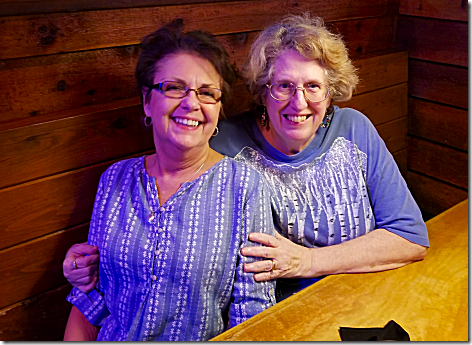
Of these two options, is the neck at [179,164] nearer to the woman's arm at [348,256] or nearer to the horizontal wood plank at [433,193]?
the woman's arm at [348,256]

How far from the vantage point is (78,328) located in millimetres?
1526

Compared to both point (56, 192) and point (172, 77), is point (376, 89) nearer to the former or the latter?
point (172, 77)

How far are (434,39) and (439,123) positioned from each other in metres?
0.40

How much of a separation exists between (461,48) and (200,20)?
4.04 ft

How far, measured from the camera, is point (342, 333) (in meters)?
1.21

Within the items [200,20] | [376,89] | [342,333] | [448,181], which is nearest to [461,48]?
[376,89]

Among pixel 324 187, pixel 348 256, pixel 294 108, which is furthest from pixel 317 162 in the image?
pixel 348 256

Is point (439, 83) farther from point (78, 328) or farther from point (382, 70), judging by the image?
point (78, 328)

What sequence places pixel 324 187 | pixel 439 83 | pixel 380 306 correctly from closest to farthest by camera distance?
1. pixel 380 306
2. pixel 324 187
3. pixel 439 83

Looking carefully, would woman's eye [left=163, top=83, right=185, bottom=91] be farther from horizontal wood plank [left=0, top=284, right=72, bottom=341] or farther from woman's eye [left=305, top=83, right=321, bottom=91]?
horizontal wood plank [left=0, top=284, right=72, bottom=341]

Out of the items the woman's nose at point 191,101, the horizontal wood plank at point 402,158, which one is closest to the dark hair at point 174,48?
the woman's nose at point 191,101

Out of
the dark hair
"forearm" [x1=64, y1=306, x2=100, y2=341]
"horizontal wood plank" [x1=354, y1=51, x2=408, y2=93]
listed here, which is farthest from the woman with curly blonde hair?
"horizontal wood plank" [x1=354, y1=51, x2=408, y2=93]

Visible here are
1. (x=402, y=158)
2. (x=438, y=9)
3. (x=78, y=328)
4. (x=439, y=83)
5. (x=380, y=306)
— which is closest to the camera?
(x=380, y=306)

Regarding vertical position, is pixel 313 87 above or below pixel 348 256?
above
